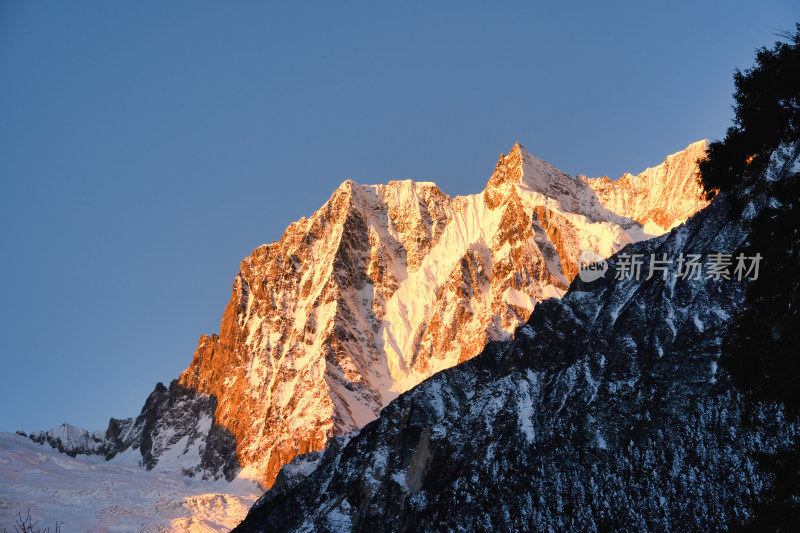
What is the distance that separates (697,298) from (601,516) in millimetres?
32203

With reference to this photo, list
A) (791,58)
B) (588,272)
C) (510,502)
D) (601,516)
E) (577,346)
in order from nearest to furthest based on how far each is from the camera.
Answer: (791,58)
(601,516)
(510,502)
(577,346)
(588,272)

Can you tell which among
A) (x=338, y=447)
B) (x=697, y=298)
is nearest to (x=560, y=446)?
(x=697, y=298)

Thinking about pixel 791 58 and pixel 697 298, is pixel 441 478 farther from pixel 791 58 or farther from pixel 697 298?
pixel 791 58

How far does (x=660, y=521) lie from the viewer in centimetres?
8619

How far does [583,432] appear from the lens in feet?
329

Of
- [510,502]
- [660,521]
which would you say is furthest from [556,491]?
[660,521]

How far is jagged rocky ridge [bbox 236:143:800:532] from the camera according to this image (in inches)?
3457

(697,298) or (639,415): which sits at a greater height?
(697,298)

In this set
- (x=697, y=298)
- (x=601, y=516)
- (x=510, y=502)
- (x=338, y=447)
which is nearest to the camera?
(x=601, y=516)

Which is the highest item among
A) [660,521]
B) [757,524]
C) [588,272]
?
[588,272]

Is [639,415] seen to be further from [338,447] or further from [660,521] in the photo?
[338,447]

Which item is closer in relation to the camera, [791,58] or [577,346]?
[791,58]

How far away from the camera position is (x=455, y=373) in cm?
→ 13762

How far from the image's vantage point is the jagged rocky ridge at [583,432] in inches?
3457
